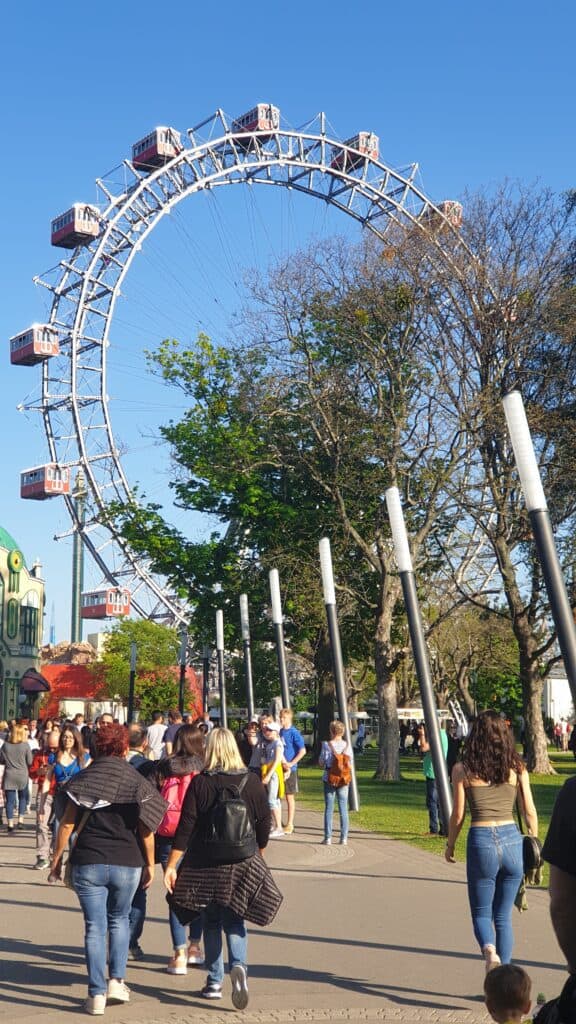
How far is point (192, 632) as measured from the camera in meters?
45.2

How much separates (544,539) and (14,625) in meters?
58.9

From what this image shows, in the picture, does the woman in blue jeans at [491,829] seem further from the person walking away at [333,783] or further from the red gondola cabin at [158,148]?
the red gondola cabin at [158,148]

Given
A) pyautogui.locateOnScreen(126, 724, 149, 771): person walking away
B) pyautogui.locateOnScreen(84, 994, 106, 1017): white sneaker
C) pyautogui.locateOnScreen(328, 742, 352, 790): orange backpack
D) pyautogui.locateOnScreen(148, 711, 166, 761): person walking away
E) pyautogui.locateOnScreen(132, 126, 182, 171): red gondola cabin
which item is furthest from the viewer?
pyautogui.locateOnScreen(132, 126, 182, 171): red gondola cabin

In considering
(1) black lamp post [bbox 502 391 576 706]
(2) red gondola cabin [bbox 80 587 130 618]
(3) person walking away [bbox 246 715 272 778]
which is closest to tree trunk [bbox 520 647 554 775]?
(3) person walking away [bbox 246 715 272 778]

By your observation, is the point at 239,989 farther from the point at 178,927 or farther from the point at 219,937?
the point at 178,927

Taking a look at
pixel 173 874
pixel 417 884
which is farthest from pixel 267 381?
pixel 173 874

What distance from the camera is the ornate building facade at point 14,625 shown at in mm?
64812

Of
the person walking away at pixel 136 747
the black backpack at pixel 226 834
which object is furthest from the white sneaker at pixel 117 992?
the person walking away at pixel 136 747

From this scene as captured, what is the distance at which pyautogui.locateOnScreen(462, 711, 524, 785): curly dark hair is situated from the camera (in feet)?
27.1

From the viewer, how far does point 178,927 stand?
9.47m

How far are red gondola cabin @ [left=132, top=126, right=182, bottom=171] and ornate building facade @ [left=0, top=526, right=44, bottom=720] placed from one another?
63.9 feet

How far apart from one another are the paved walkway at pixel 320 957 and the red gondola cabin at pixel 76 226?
2060 inches

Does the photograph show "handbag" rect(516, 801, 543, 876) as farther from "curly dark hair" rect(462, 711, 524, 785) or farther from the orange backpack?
the orange backpack

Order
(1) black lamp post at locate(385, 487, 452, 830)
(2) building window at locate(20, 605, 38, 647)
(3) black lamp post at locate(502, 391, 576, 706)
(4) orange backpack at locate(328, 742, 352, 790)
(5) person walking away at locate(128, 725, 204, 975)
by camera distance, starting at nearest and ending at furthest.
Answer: (3) black lamp post at locate(502, 391, 576, 706) → (5) person walking away at locate(128, 725, 204, 975) → (1) black lamp post at locate(385, 487, 452, 830) → (4) orange backpack at locate(328, 742, 352, 790) → (2) building window at locate(20, 605, 38, 647)
